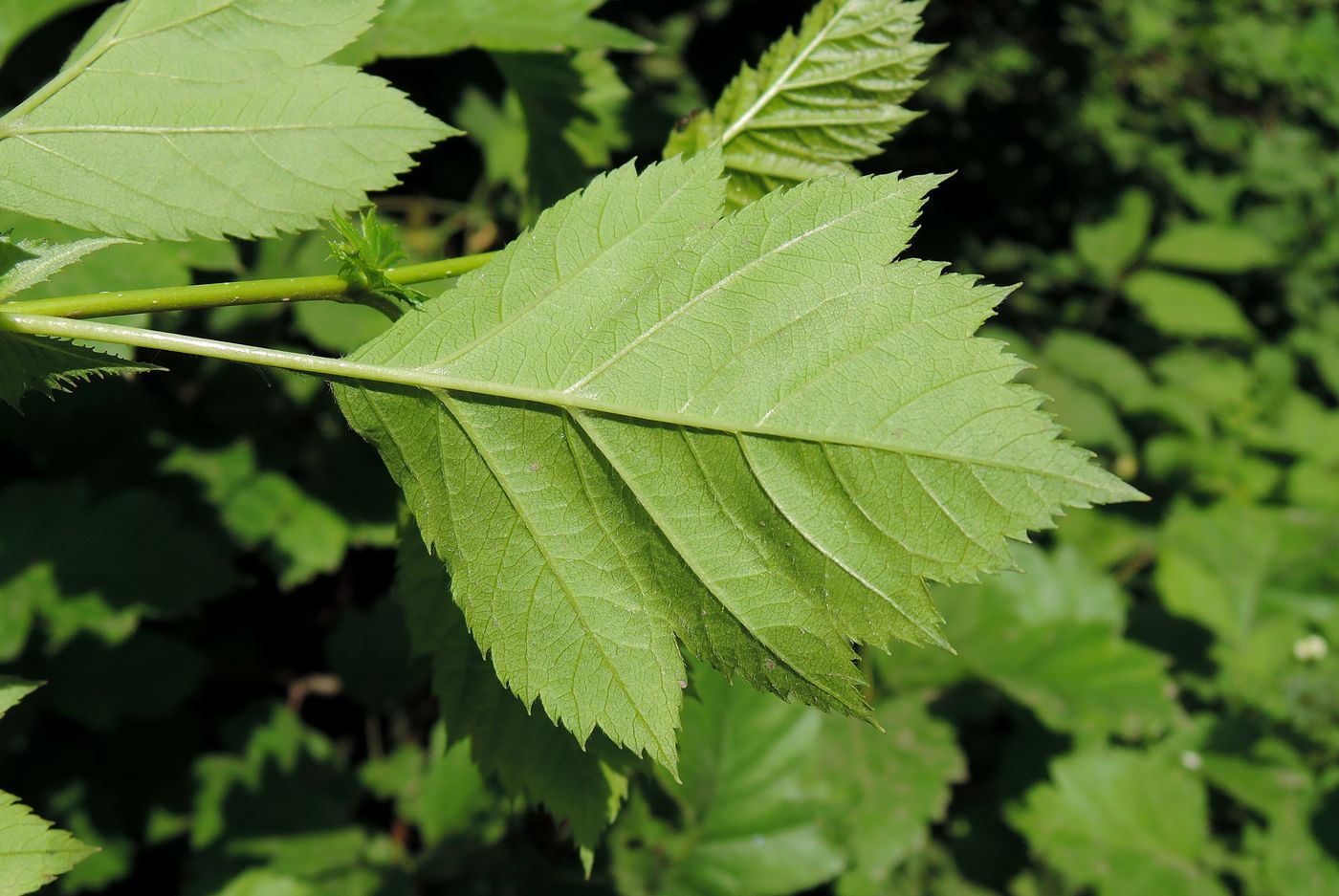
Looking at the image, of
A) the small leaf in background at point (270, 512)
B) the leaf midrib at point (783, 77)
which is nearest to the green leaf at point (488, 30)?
the leaf midrib at point (783, 77)

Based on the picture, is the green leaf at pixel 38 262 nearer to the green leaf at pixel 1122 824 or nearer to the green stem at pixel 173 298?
the green stem at pixel 173 298

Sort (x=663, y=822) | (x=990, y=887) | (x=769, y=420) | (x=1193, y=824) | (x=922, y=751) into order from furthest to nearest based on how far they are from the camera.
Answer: (x=990, y=887), (x=1193, y=824), (x=922, y=751), (x=663, y=822), (x=769, y=420)

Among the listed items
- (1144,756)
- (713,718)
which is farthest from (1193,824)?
(713,718)

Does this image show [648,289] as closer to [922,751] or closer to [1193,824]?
[922,751]

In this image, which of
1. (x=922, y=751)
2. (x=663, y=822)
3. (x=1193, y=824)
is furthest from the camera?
(x=1193, y=824)

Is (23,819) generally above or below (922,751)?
above

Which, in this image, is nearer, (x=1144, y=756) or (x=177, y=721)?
(x=177, y=721)

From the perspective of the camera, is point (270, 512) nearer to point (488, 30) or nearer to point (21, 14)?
point (21, 14)
